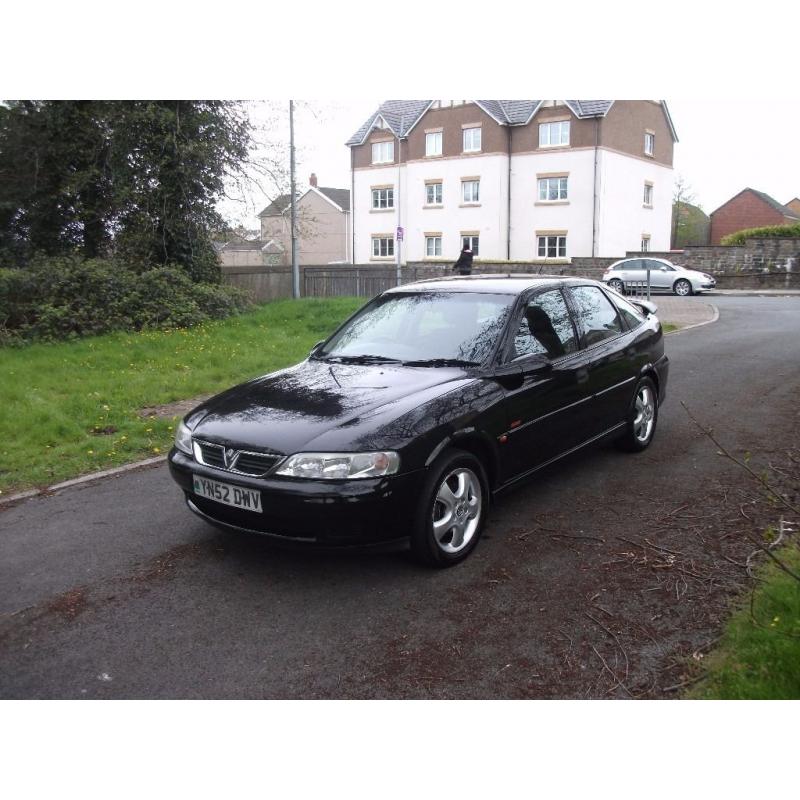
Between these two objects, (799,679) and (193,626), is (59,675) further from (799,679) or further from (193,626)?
(799,679)

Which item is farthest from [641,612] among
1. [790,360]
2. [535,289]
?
[790,360]

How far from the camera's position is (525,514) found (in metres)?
5.49

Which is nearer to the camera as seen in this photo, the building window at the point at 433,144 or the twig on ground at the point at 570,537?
the twig on ground at the point at 570,537

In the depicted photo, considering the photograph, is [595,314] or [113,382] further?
[113,382]

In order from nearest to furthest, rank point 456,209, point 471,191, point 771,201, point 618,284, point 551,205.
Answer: point 618,284 < point 551,205 < point 471,191 < point 456,209 < point 771,201

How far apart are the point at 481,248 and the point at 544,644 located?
43812 millimetres

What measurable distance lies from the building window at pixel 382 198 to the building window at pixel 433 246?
4.08 m

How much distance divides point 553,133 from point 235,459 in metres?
43.7

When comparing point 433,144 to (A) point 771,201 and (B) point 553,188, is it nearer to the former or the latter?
(B) point 553,188

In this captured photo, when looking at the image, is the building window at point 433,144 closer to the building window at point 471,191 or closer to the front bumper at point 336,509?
the building window at point 471,191

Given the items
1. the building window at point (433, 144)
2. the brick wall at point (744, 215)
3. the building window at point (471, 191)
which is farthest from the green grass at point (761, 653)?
the brick wall at point (744, 215)

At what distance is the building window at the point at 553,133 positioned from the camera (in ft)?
143

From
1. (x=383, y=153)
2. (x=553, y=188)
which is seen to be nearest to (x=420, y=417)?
(x=553, y=188)

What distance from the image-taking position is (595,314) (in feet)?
21.1
